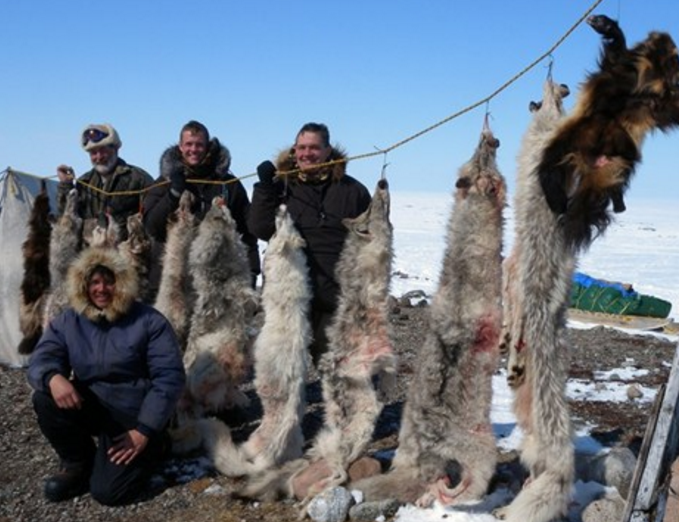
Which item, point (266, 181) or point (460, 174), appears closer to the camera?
point (460, 174)

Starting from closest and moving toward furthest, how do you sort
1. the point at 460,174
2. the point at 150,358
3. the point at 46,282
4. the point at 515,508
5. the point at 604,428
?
the point at 515,508, the point at 460,174, the point at 150,358, the point at 604,428, the point at 46,282

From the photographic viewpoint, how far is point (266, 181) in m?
4.70

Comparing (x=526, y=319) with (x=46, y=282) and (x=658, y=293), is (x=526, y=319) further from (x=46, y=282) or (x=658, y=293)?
(x=658, y=293)

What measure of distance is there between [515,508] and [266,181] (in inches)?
97.4

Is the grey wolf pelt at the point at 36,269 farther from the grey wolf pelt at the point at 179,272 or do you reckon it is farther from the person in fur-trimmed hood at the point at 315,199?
the person in fur-trimmed hood at the point at 315,199

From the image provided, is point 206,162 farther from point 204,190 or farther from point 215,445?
point 215,445

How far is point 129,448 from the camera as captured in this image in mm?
4527

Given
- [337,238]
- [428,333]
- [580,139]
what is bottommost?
[428,333]

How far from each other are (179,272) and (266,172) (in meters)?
1.23

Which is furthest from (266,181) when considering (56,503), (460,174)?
(56,503)

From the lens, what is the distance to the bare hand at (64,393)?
443 centimetres

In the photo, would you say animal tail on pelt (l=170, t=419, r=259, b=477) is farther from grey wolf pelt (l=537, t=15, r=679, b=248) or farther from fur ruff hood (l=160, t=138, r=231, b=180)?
grey wolf pelt (l=537, t=15, r=679, b=248)

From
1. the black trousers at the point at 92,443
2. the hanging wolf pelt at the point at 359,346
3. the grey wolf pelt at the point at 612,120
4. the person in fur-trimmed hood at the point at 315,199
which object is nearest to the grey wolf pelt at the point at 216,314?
the person in fur-trimmed hood at the point at 315,199

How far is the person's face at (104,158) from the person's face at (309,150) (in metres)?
2.05
